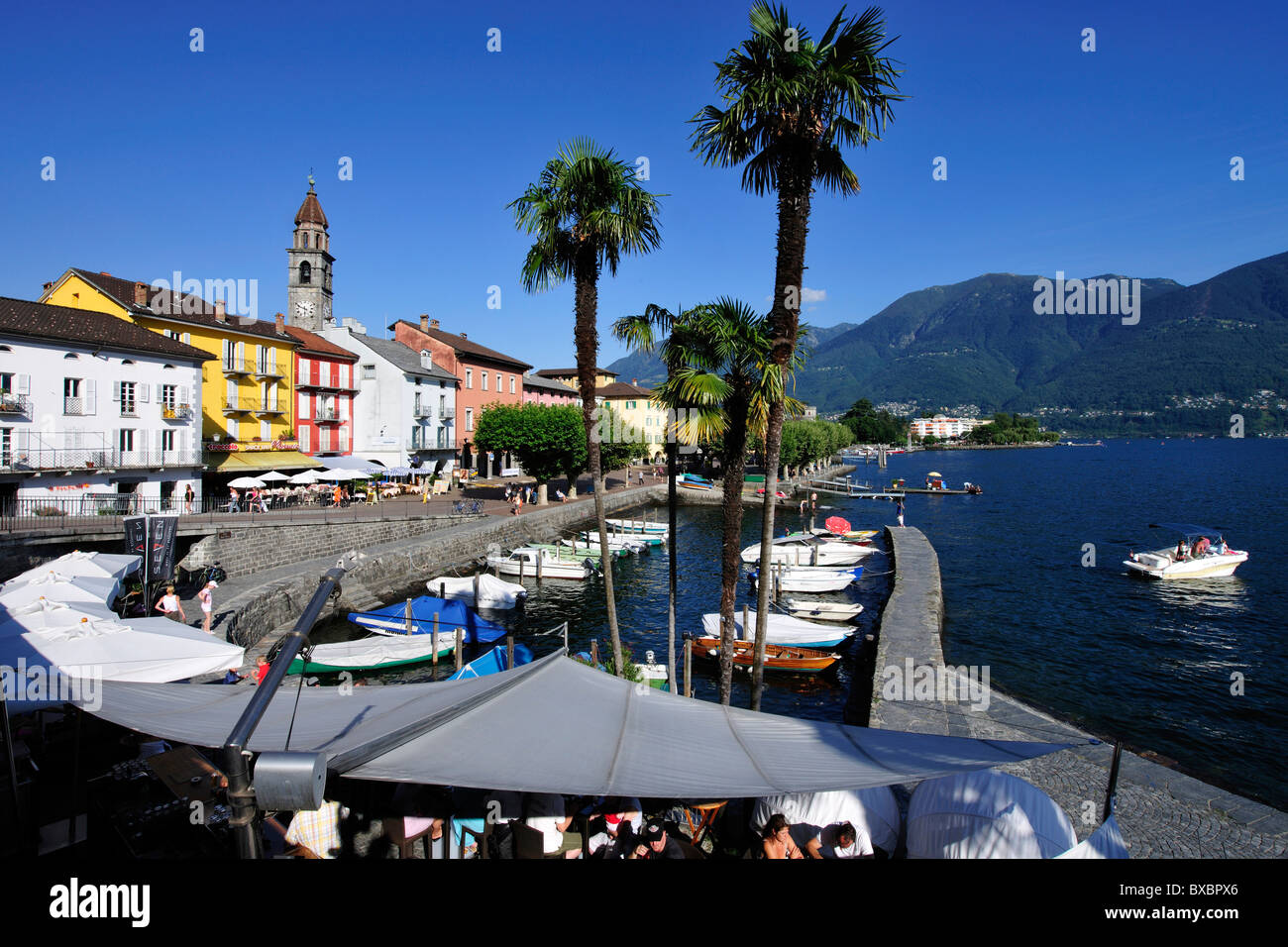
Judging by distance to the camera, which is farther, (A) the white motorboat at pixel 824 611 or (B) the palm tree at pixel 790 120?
(A) the white motorboat at pixel 824 611

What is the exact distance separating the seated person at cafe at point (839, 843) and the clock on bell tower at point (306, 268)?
6121 centimetres

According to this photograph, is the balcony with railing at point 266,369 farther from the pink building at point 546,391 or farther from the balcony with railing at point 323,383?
the pink building at point 546,391

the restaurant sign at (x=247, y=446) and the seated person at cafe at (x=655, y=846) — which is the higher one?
the restaurant sign at (x=247, y=446)

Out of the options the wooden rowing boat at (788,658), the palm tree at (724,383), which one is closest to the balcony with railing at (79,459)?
the wooden rowing boat at (788,658)

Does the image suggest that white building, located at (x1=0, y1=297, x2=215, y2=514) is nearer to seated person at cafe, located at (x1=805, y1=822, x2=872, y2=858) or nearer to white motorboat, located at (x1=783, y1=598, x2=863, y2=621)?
white motorboat, located at (x1=783, y1=598, x2=863, y2=621)

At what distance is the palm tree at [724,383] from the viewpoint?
1130 cm

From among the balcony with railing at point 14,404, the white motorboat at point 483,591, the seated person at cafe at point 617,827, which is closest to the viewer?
the seated person at cafe at point 617,827

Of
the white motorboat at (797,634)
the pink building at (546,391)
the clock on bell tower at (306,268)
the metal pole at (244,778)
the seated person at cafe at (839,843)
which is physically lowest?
the white motorboat at (797,634)

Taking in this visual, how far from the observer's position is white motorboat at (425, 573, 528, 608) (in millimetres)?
29234

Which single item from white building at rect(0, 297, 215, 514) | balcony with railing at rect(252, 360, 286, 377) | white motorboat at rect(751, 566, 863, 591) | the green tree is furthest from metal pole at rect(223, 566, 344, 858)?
the green tree

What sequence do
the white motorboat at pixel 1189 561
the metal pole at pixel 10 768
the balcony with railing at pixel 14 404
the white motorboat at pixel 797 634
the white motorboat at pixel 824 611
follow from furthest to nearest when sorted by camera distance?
the white motorboat at pixel 1189 561, the white motorboat at pixel 824 611, the balcony with railing at pixel 14 404, the white motorboat at pixel 797 634, the metal pole at pixel 10 768

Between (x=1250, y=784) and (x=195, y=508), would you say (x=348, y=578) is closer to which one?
(x=195, y=508)
